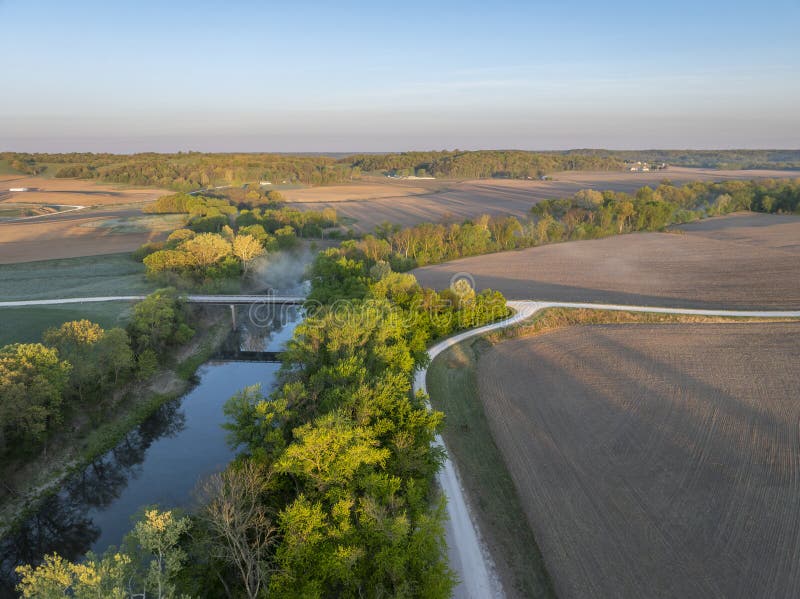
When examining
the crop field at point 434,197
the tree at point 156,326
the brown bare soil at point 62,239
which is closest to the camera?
the tree at point 156,326

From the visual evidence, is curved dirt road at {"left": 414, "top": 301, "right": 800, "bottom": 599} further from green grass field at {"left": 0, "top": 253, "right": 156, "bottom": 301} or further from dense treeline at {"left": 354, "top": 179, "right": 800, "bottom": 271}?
green grass field at {"left": 0, "top": 253, "right": 156, "bottom": 301}

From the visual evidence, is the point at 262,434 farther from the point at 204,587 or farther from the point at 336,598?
the point at 336,598

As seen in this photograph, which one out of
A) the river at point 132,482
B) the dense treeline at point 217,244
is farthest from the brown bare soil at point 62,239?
the river at point 132,482

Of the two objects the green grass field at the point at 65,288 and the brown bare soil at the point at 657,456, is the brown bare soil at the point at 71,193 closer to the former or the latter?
the green grass field at the point at 65,288

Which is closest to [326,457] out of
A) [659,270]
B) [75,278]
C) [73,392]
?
[73,392]

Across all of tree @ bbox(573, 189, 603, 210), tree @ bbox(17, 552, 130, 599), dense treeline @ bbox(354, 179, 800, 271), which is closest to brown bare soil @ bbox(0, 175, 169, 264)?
dense treeline @ bbox(354, 179, 800, 271)

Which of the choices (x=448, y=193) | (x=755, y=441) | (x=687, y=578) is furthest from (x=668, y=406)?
(x=448, y=193)
